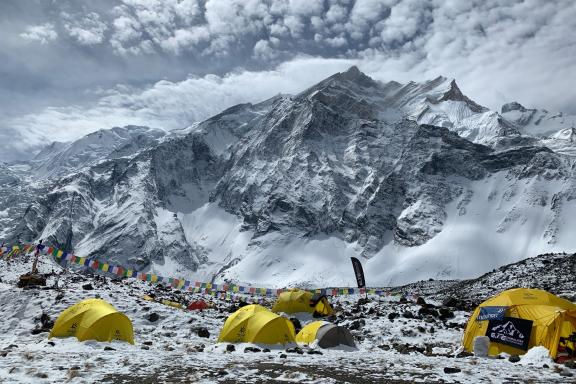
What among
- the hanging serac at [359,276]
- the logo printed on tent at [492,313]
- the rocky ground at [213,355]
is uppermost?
the hanging serac at [359,276]

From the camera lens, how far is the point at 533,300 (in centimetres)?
2303

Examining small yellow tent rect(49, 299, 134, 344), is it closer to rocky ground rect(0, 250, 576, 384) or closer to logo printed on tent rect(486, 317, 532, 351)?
rocky ground rect(0, 250, 576, 384)

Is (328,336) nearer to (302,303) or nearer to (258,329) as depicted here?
(258,329)

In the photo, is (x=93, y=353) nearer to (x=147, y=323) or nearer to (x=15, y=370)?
(x=15, y=370)

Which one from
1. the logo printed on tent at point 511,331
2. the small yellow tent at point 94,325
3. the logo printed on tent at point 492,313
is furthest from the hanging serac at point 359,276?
the small yellow tent at point 94,325

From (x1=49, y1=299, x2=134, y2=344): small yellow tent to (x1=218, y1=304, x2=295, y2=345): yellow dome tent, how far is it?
5.16 metres

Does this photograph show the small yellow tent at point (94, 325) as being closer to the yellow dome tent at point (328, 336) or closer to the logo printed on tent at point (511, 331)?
the yellow dome tent at point (328, 336)

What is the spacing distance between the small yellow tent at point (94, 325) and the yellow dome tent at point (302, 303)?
24679 mm

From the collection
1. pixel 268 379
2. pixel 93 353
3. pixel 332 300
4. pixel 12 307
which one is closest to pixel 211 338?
pixel 93 353

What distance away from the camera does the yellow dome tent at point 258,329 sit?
24.3m

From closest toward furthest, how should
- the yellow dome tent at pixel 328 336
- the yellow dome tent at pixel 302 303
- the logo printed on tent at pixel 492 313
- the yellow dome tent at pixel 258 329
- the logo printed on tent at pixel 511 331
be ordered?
the logo printed on tent at pixel 511 331 → the logo printed on tent at pixel 492 313 → the yellow dome tent at pixel 258 329 → the yellow dome tent at pixel 328 336 → the yellow dome tent at pixel 302 303

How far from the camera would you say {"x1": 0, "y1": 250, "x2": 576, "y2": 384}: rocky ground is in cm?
1551

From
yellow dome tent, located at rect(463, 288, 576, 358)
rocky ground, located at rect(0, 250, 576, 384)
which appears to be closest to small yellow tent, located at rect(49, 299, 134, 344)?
A: rocky ground, located at rect(0, 250, 576, 384)

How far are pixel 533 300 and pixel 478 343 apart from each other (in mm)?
4108
